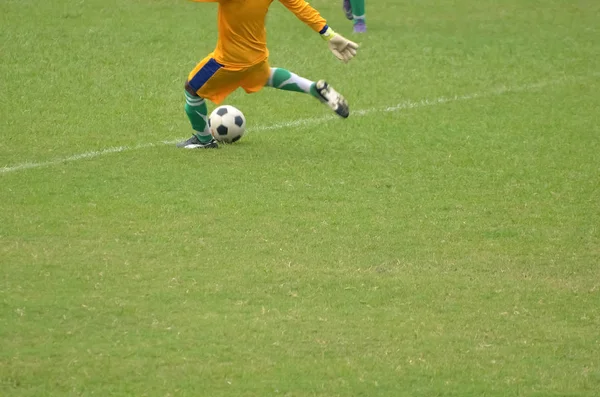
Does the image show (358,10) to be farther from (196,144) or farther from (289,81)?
(196,144)

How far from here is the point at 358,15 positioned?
15.1 metres

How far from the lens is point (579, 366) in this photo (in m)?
5.50

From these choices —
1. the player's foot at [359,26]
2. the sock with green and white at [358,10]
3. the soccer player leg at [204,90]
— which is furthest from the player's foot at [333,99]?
the player's foot at [359,26]

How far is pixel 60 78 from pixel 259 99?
216 centimetres

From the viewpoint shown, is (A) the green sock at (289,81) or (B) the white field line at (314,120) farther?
(A) the green sock at (289,81)

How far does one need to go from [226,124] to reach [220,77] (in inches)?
17.9

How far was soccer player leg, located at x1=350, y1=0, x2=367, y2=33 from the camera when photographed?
1499 cm

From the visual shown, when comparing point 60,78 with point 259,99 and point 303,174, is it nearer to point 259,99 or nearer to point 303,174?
point 259,99

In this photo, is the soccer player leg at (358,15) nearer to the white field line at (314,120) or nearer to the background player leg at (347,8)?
the background player leg at (347,8)

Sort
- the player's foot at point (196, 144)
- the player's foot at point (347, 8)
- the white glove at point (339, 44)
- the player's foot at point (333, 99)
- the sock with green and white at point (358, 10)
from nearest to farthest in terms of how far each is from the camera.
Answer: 1. the white glove at point (339, 44)
2. the player's foot at point (333, 99)
3. the player's foot at point (196, 144)
4. the sock with green and white at point (358, 10)
5. the player's foot at point (347, 8)

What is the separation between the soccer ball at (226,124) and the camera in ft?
32.3

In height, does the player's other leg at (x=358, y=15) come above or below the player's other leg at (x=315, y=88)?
below

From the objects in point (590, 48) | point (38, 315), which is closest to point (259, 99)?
point (590, 48)

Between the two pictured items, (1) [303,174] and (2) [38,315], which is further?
(1) [303,174]
